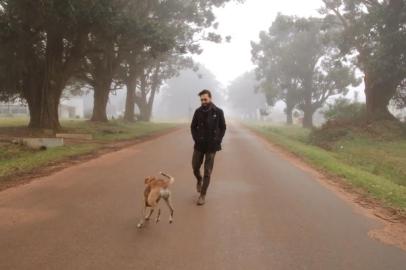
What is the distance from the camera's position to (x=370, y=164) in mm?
19078

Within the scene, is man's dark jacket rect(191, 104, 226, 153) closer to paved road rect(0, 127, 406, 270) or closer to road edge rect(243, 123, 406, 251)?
paved road rect(0, 127, 406, 270)

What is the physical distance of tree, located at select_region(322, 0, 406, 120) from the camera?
2705 centimetres

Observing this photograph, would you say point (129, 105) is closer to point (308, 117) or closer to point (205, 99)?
point (308, 117)

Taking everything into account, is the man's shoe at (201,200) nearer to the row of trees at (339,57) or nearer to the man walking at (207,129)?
the man walking at (207,129)

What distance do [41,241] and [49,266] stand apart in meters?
0.97

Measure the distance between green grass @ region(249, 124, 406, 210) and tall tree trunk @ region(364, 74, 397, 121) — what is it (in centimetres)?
392

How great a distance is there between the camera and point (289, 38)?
5566 cm

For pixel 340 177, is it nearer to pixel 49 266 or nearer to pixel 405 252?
pixel 405 252

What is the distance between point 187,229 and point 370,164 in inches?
544

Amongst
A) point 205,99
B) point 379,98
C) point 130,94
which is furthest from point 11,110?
point 205,99

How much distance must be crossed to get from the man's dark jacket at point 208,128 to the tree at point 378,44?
20.9 metres

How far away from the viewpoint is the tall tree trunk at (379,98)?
101ft

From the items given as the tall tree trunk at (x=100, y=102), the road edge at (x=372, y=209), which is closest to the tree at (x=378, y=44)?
the road edge at (x=372, y=209)

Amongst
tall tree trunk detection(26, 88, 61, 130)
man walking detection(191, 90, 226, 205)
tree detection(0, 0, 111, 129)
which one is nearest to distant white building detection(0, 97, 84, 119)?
tree detection(0, 0, 111, 129)
